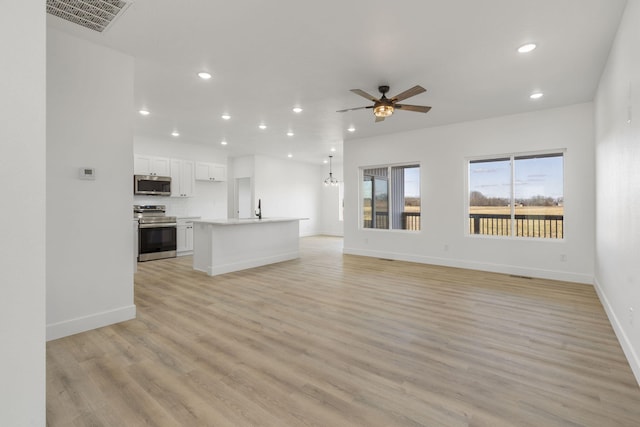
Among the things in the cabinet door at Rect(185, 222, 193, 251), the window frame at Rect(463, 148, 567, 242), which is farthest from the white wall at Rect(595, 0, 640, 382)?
the cabinet door at Rect(185, 222, 193, 251)

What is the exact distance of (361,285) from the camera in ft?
15.4

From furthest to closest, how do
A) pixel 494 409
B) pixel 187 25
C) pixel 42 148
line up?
pixel 187 25, pixel 494 409, pixel 42 148

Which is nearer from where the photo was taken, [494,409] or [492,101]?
[494,409]

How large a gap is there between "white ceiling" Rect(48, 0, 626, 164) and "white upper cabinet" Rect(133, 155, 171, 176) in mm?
1847

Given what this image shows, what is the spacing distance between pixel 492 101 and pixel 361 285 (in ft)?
11.6

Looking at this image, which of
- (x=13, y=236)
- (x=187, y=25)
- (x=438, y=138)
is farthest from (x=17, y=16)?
(x=438, y=138)

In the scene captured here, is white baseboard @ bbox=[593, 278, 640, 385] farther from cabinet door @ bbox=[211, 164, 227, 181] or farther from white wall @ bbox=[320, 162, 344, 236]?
white wall @ bbox=[320, 162, 344, 236]

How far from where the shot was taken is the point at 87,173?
3008 mm

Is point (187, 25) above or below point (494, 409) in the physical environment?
above

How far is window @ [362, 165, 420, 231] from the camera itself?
6941 millimetres

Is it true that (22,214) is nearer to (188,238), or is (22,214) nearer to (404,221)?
(188,238)

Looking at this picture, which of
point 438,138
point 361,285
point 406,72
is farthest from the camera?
point 438,138

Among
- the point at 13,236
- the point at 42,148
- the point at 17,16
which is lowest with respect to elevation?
the point at 13,236

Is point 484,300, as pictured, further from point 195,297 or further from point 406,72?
point 195,297
